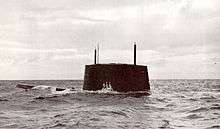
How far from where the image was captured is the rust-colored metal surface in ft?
96.5

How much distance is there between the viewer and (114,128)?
12352 mm

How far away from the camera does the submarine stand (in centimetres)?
2941

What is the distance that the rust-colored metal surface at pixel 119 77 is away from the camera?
2941cm

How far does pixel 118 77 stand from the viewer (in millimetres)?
29375

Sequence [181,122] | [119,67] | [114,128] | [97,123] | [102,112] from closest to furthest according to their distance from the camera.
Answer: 1. [114,128]
2. [97,123]
3. [181,122]
4. [102,112]
5. [119,67]

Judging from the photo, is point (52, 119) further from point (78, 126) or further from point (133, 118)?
point (133, 118)

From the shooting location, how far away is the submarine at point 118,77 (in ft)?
96.5

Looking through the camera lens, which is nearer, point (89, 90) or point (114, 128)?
point (114, 128)

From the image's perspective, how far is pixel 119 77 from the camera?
1156 inches

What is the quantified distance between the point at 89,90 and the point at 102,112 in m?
14.6

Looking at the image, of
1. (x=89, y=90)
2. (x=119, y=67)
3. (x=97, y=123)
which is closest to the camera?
(x=97, y=123)

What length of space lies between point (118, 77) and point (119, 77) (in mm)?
81

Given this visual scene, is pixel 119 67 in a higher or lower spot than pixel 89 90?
higher

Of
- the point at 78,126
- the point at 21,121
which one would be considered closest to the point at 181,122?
the point at 78,126
